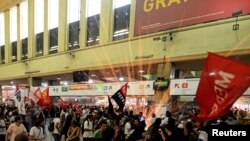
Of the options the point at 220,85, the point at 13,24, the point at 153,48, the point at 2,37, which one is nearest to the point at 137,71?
the point at 153,48

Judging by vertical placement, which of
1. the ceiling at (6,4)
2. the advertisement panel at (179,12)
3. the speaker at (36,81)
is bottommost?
the speaker at (36,81)

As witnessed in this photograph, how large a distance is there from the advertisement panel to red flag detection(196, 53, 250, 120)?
28.3 ft

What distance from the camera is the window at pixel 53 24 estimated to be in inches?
1013

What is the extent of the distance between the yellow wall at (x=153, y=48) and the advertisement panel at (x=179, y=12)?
293mm

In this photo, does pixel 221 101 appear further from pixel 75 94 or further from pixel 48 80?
pixel 48 80

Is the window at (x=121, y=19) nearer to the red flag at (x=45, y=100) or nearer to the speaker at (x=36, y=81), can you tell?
the red flag at (x=45, y=100)

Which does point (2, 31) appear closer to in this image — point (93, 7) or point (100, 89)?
point (93, 7)

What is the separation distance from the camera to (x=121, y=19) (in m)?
20.2

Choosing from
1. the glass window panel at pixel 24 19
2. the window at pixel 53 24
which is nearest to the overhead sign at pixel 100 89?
the window at pixel 53 24

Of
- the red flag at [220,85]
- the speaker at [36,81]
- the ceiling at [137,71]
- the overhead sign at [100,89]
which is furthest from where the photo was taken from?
the speaker at [36,81]

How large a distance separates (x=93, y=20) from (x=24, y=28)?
10.2 meters

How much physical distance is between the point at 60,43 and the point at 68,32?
114 cm

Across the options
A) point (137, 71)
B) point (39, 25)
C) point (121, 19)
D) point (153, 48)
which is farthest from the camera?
point (39, 25)

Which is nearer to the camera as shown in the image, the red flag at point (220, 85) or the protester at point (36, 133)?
the red flag at point (220, 85)
